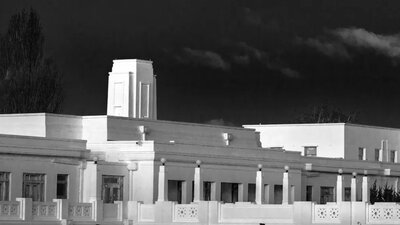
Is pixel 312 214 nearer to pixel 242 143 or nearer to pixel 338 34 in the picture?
pixel 242 143

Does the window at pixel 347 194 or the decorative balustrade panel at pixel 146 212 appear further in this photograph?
the window at pixel 347 194

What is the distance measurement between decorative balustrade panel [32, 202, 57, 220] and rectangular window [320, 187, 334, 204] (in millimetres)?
27925

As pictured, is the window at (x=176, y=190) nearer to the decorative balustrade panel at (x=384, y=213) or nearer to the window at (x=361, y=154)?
the decorative balustrade panel at (x=384, y=213)

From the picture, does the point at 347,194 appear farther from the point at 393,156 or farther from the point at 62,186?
the point at 62,186

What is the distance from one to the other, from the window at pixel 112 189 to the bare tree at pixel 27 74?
43.0 meters

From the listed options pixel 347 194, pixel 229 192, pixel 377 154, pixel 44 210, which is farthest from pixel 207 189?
pixel 377 154

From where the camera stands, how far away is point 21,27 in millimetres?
119812

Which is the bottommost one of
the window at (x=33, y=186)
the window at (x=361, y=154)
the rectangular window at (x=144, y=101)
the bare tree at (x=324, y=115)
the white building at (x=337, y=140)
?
→ the window at (x=33, y=186)

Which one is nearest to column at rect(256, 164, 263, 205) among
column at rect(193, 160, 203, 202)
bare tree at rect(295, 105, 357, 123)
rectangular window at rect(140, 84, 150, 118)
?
column at rect(193, 160, 203, 202)

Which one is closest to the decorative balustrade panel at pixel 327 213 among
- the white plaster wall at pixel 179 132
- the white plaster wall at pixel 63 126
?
the white plaster wall at pixel 179 132

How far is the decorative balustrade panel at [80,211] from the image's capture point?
6531cm

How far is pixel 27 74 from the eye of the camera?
382ft

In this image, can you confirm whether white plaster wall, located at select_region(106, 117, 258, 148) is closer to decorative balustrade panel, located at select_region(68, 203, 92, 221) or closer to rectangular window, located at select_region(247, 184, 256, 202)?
rectangular window, located at select_region(247, 184, 256, 202)

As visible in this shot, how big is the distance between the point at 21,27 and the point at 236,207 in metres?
58.6
